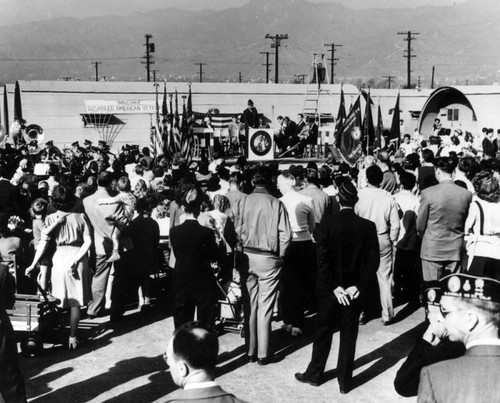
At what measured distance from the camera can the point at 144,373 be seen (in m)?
6.12

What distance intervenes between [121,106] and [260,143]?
19.9 metres

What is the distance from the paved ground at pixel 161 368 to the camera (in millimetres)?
5664

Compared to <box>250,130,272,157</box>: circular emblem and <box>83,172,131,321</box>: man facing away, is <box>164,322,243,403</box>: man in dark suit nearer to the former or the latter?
<box>83,172,131,321</box>: man facing away

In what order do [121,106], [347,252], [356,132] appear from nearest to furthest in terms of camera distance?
[347,252]
[356,132]
[121,106]

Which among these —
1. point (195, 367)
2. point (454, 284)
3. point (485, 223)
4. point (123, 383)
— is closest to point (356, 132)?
point (485, 223)

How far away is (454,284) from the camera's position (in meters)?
2.80

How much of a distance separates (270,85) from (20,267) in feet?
103

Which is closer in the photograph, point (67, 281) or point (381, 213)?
point (67, 281)

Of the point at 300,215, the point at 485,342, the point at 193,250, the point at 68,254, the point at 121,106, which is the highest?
the point at 121,106

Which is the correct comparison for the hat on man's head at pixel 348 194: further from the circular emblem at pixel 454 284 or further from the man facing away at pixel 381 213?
the circular emblem at pixel 454 284

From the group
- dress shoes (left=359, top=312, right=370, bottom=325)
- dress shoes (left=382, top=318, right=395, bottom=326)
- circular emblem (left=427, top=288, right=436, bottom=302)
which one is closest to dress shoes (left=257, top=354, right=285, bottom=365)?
dress shoes (left=359, top=312, right=370, bottom=325)

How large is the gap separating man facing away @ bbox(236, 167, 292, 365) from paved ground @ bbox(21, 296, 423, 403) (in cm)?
36

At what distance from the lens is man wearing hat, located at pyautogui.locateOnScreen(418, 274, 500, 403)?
254cm

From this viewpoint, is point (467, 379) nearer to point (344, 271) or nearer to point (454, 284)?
point (454, 284)
